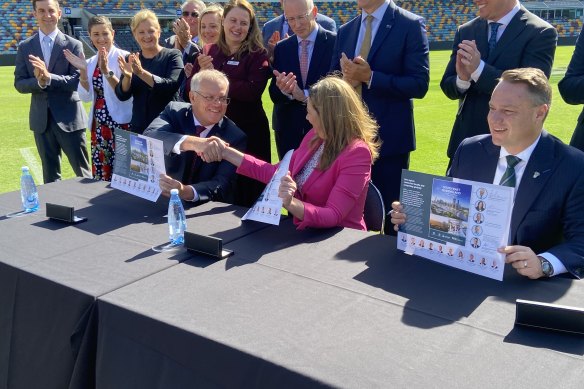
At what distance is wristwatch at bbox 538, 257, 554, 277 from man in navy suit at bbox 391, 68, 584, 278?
0.39 ft

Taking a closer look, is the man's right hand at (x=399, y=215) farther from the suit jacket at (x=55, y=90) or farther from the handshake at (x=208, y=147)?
the suit jacket at (x=55, y=90)

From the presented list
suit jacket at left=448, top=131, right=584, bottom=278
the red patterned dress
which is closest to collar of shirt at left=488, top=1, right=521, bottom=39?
suit jacket at left=448, top=131, right=584, bottom=278

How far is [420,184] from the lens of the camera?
1971 mm

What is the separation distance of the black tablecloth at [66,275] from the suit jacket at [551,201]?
1124mm

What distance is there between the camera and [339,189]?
252 centimetres

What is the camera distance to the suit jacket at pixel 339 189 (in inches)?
94.7

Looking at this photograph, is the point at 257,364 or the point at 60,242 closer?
the point at 257,364

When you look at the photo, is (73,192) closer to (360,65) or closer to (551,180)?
(360,65)

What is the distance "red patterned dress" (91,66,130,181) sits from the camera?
172 inches

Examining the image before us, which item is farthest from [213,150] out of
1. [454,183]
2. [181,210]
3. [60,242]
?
[454,183]

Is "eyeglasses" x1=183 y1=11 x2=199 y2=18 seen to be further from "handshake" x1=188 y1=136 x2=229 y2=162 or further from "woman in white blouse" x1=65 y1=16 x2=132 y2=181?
"handshake" x1=188 y1=136 x2=229 y2=162

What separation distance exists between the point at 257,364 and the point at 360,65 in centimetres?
232

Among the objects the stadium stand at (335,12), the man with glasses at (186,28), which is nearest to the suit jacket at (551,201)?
the man with glasses at (186,28)

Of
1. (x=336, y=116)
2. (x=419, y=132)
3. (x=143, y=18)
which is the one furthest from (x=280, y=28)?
(x=419, y=132)
